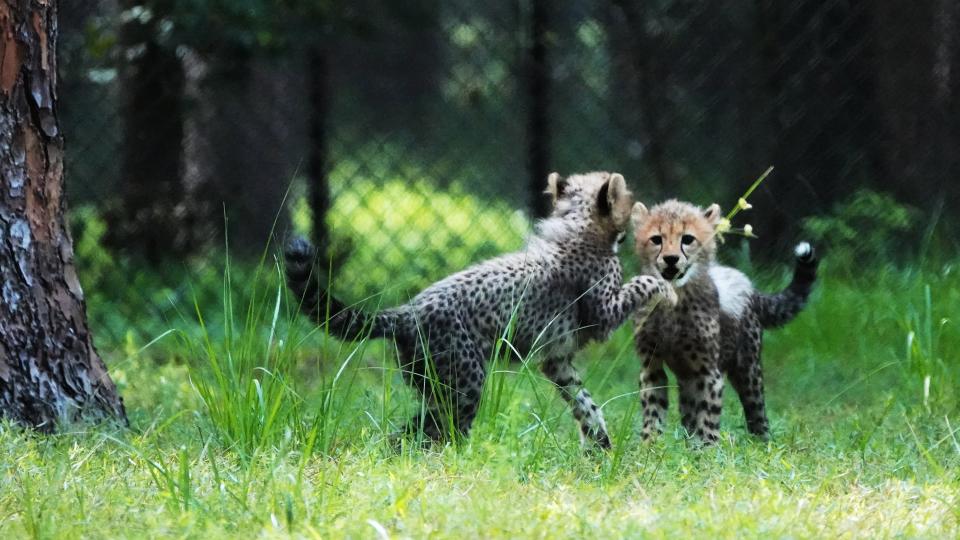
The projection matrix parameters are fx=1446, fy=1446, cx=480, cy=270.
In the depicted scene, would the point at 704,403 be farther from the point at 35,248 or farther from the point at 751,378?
the point at 35,248

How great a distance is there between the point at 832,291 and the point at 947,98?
4.41ft

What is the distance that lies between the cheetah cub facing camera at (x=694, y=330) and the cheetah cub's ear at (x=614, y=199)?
0.17 ft

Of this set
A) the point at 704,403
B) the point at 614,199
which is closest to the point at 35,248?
the point at 614,199

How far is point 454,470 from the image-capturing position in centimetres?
394

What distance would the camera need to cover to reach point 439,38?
7238 millimetres

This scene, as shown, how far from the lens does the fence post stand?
281 inches

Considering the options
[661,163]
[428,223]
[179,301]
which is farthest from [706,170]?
[179,301]

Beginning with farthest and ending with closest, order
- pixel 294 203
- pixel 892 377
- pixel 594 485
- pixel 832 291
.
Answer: pixel 294 203 → pixel 832 291 → pixel 892 377 → pixel 594 485

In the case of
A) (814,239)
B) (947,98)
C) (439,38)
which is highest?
(439,38)

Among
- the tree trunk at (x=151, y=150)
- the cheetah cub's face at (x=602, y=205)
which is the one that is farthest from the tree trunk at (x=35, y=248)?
the tree trunk at (x=151, y=150)

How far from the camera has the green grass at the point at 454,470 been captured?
3.34 meters

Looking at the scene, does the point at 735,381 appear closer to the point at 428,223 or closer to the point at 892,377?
the point at 892,377

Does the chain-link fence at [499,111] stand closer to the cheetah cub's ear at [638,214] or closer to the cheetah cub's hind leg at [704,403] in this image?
the cheetah cub's ear at [638,214]

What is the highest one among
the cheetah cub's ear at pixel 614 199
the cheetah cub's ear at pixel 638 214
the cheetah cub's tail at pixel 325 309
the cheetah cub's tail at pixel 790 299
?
the cheetah cub's ear at pixel 614 199
